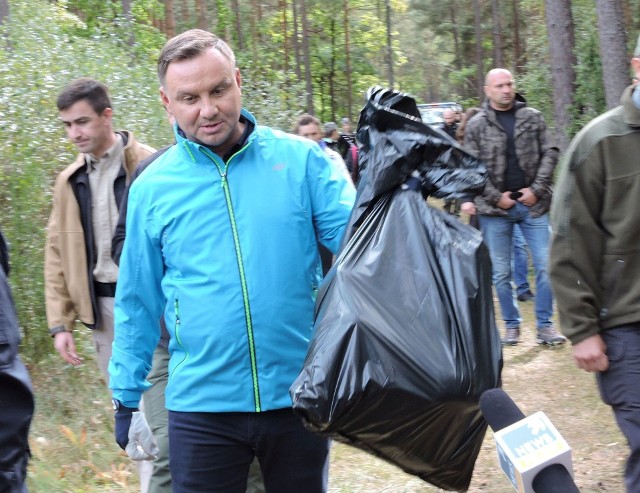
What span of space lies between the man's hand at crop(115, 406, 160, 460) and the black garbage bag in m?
0.82

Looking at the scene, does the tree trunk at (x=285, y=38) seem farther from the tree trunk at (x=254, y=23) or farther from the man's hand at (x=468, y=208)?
the man's hand at (x=468, y=208)

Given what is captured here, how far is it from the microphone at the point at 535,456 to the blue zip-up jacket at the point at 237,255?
1.44 meters

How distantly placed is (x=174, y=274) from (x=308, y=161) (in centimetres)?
53

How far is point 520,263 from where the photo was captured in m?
9.41

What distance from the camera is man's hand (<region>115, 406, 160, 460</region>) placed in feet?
9.92

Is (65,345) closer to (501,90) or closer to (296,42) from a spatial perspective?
(501,90)

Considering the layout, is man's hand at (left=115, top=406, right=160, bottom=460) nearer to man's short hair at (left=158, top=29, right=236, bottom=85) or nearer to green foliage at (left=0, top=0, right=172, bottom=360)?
man's short hair at (left=158, top=29, right=236, bottom=85)

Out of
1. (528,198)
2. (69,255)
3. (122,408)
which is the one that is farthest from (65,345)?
(528,198)

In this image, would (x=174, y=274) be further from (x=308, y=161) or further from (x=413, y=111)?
(x=413, y=111)

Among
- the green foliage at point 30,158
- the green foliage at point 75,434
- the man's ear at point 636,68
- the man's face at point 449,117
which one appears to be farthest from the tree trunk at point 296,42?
the man's ear at point 636,68

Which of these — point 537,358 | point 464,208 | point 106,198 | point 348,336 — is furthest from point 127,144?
point 537,358

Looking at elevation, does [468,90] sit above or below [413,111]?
below

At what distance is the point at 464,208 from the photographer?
24.9 feet

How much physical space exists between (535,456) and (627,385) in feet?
6.64
